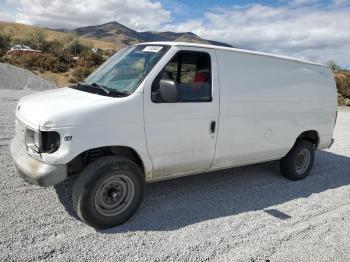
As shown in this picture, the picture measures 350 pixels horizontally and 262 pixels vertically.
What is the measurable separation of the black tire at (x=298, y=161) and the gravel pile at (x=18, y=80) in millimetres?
14327

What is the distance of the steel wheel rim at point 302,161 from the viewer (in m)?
6.38

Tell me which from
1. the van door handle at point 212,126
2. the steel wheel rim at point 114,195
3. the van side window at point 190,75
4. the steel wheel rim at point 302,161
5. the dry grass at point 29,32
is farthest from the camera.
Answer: the dry grass at point 29,32

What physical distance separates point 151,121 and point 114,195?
972 mm

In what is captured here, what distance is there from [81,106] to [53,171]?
74 cm

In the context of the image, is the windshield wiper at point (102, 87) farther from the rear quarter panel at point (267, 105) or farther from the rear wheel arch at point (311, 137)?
the rear wheel arch at point (311, 137)

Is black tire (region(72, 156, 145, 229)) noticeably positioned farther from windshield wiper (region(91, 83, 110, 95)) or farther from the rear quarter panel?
the rear quarter panel

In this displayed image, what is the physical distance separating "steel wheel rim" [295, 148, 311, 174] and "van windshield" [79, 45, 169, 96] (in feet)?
11.5

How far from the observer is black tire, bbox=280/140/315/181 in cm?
623

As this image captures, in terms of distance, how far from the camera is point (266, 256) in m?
3.75

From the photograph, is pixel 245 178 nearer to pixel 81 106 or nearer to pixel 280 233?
pixel 280 233

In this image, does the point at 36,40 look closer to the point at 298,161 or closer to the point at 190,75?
the point at 298,161

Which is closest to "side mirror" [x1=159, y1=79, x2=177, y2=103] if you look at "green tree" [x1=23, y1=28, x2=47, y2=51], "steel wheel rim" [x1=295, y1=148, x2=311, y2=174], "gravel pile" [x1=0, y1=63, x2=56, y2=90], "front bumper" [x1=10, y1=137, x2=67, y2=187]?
"front bumper" [x1=10, y1=137, x2=67, y2=187]

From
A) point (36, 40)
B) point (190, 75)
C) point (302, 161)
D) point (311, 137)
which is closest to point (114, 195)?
point (190, 75)

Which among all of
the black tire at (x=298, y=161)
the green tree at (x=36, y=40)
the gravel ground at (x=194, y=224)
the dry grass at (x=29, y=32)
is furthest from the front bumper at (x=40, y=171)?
the dry grass at (x=29, y=32)
